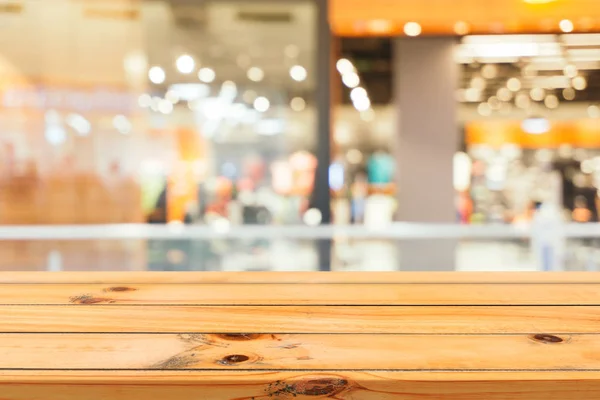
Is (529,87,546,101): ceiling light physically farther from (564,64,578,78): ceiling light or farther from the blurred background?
the blurred background

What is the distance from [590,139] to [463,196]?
216 inches

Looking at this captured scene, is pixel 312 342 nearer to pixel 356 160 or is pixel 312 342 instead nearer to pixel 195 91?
pixel 195 91

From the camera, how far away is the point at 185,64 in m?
5.52

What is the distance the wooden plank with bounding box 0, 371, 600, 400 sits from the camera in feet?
2.12

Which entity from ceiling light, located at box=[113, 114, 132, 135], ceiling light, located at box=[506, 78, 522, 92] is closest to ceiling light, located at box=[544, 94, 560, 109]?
ceiling light, located at box=[506, 78, 522, 92]

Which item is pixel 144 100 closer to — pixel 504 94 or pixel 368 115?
pixel 504 94

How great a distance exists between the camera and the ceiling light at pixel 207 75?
541cm

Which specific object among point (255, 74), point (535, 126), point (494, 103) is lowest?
point (255, 74)

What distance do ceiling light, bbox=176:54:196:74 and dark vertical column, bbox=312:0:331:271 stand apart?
142cm

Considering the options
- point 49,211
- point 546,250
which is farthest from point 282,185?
point 546,250

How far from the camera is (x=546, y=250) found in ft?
11.8

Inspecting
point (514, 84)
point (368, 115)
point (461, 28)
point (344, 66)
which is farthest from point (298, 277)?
point (368, 115)

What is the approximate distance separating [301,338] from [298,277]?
417mm

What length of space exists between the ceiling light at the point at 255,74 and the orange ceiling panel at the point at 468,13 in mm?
724
